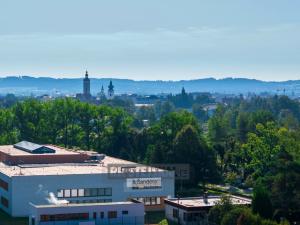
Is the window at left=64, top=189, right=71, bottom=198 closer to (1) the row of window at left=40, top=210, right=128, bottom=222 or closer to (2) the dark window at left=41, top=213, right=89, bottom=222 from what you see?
(1) the row of window at left=40, top=210, right=128, bottom=222

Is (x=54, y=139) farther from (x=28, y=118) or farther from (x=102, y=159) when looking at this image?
(x=102, y=159)

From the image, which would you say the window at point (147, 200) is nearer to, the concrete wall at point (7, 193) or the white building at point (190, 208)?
the white building at point (190, 208)

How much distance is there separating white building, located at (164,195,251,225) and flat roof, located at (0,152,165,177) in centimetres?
418

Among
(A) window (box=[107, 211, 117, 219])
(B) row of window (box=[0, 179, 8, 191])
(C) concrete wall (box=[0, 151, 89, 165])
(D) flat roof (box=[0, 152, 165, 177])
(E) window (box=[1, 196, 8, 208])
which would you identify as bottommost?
(E) window (box=[1, 196, 8, 208])

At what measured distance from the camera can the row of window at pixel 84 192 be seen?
4556 cm

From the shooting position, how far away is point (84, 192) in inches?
1809

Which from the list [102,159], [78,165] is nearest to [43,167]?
[78,165]

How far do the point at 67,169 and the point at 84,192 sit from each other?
3085 millimetres

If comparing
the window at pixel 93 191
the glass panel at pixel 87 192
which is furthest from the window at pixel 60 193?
the window at pixel 93 191

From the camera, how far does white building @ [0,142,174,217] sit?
44.7 metres

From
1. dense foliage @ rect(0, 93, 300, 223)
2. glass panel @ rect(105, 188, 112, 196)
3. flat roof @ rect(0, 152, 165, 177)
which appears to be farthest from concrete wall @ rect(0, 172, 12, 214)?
dense foliage @ rect(0, 93, 300, 223)

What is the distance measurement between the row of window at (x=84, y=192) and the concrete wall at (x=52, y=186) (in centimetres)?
20

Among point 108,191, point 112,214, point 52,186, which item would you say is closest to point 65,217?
point 112,214

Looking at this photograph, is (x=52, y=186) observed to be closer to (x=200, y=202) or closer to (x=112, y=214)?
(x=112, y=214)
